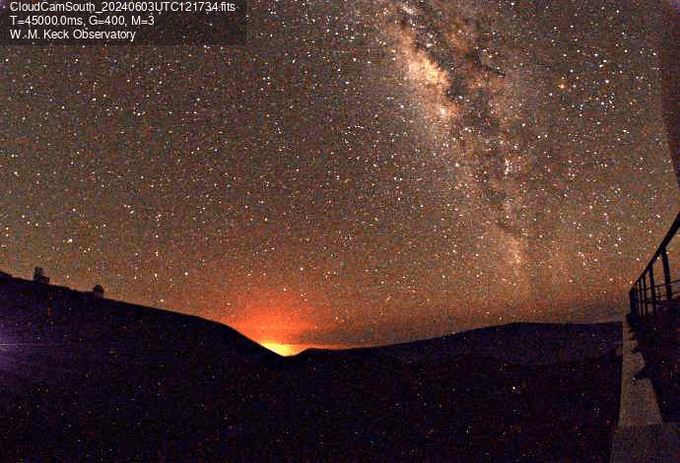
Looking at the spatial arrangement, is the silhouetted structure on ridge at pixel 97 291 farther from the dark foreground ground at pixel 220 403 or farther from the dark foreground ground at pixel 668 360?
the dark foreground ground at pixel 668 360

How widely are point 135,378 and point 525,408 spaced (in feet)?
45.4

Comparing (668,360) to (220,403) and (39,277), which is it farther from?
(39,277)

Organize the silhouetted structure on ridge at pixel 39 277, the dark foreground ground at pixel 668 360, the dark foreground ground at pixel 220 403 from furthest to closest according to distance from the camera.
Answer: the silhouetted structure on ridge at pixel 39 277
the dark foreground ground at pixel 220 403
the dark foreground ground at pixel 668 360

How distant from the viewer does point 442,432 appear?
555 inches

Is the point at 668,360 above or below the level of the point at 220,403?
above

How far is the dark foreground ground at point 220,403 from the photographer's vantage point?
10016mm

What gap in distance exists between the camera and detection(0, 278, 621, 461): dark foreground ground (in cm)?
1002

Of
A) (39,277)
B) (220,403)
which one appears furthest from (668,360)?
(39,277)

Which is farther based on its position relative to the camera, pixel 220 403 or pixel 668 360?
pixel 220 403

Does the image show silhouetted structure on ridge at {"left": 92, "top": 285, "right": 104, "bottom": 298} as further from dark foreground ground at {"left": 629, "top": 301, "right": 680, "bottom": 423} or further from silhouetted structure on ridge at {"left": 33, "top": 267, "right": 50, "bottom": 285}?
dark foreground ground at {"left": 629, "top": 301, "right": 680, "bottom": 423}

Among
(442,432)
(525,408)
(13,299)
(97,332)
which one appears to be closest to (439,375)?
(525,408)

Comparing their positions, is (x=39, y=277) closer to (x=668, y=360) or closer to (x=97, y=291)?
(x=97, y=291)

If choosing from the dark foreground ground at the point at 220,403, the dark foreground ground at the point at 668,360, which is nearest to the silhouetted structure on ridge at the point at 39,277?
the dark foreground ground at the point at 220,403

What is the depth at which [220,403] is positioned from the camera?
16.3 meters
